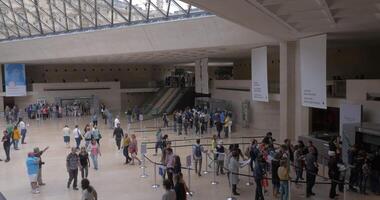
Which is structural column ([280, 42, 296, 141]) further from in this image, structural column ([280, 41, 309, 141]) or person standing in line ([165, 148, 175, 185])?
person standing in line ([165, 148, 175, 185])

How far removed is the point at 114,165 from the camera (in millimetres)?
17094

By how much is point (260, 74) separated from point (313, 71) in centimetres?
601

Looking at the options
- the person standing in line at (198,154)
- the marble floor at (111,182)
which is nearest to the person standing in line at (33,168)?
the marble floor at (111,182)

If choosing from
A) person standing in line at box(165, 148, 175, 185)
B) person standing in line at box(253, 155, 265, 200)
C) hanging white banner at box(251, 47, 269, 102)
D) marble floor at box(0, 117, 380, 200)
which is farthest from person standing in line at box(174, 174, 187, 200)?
hanging white banner at box(251, 47, 269, 102)

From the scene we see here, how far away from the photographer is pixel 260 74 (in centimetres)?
2489

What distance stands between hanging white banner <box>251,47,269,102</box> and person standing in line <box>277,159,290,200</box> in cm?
1326

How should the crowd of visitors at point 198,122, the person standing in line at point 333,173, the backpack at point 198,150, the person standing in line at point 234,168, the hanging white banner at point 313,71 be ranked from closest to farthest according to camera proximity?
the person standing in line at point 333,173 → the person standing in line at point 234,168 → the backpack at point 198,150 → the hanging white banner at point 313,71 → the crowd of visitors at point 198,122

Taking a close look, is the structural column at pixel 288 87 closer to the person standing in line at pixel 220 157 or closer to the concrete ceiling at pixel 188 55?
the concrete ceiling at pixel 188 55

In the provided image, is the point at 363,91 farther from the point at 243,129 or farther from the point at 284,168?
the point at 243,129

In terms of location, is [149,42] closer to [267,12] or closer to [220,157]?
[220,157]

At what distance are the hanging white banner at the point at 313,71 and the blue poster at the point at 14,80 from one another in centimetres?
3106

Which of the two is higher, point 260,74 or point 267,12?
point 267,12

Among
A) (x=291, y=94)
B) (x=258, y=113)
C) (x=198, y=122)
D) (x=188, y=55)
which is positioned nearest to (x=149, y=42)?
(x=188, y=55)

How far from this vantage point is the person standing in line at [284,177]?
35.5 ft
